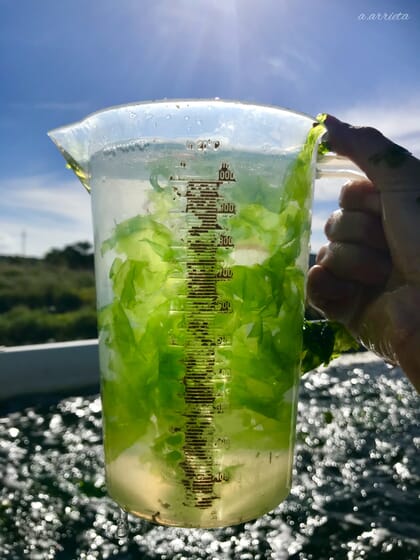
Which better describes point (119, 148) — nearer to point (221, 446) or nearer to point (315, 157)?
point (315, 157)

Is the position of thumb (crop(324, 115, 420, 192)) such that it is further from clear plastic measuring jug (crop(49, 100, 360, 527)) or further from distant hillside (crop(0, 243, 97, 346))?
distant hillside (crop(0, 243, 97, 346))

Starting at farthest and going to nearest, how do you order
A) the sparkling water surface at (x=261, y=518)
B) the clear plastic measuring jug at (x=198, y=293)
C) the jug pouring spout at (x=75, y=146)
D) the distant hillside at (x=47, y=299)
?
1. the distant hillside at (x=47, y=299)
2. the sparkling water surface at (x=261, y=518)
3. the jug pouring spout at (x=75, y=146)
4. the clear plastic measuring jug at (x=198, y=293)

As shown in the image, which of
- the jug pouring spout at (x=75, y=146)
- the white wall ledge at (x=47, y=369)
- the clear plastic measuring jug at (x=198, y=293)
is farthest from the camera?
the white wall ledge at (x=47, y=369)

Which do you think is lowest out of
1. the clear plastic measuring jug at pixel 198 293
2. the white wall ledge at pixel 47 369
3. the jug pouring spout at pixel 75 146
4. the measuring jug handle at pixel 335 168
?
the white wall ledge at pixel 47 369

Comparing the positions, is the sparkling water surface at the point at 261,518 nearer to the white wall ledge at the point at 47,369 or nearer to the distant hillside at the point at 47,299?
the white wall ledge at the point at 47,369

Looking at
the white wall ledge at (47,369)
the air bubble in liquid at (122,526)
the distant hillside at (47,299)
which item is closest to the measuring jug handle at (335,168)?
the air bubble in liquid at (122,526)

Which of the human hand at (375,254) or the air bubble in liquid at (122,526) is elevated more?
the human hand at (375,254)

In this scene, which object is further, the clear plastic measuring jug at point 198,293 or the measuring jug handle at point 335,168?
the measuring jug handle at point 335,168
